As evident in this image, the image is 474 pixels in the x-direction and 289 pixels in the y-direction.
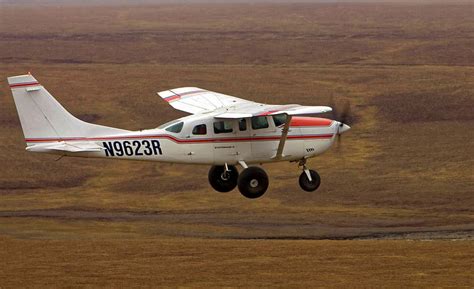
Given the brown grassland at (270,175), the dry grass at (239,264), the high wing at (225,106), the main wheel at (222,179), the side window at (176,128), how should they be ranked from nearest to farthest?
the high wing at (225,106) → the side window at (176,128) → the main wheel at (222,179) → the dry grass at (239,264) → the brown grassland at (270,175)

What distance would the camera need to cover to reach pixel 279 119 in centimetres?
4531

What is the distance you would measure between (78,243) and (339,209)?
17.9m

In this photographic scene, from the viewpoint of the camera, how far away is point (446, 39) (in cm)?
12775

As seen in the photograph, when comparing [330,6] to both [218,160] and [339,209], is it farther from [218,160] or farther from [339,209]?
[218,160]

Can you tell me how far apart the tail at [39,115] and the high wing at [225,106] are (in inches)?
191

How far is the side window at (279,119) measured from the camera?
45.3 meters

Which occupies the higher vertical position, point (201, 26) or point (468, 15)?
point (468, 15)

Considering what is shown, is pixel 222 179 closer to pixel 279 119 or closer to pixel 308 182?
pixel 308 182

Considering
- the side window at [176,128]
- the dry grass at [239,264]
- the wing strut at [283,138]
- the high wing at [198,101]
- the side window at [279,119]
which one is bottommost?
the dry grass at [239,264]

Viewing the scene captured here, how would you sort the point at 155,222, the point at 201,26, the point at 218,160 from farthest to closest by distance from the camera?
1. the point at 201,26
2. the point at 155,222
3. the point at 218,160

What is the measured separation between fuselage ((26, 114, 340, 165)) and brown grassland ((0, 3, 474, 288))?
4.53m

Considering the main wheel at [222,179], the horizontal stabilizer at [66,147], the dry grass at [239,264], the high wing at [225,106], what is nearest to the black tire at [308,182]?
the main wheel at [222,179]

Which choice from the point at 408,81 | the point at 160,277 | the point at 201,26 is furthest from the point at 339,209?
the point at 201,26

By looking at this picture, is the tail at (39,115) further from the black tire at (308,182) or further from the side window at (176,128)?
the black tire at (308,182)
